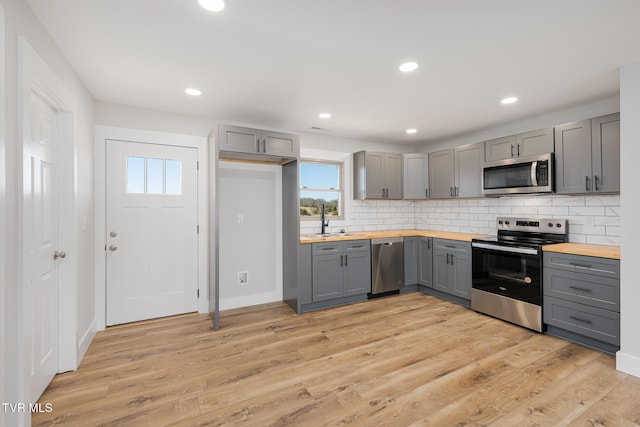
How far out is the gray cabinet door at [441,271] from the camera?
4.07m

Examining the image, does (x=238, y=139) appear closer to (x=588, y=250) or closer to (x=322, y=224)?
(x=322, y=224)

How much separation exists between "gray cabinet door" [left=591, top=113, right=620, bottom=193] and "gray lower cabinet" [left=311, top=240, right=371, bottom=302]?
2.55m

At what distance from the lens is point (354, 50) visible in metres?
2.16

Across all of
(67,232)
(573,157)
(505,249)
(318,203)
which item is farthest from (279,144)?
(573,157)

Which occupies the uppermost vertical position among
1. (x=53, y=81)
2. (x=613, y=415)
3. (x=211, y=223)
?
(x=53, y=81)

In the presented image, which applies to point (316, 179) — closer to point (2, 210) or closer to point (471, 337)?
point (471, 337)

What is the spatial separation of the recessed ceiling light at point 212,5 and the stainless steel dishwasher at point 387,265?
3.22 m

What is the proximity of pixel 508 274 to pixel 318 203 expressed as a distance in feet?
8.55

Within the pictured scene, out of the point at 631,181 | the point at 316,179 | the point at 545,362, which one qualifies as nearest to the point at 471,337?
the point at 545,362

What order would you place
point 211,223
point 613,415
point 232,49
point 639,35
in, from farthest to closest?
point 211,223, point 232,49, point 639,35, point 613,415

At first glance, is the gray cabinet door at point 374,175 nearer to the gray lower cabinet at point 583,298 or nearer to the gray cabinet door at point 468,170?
the gray cabinet door at point 468,170

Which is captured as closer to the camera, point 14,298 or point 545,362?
point 14,298

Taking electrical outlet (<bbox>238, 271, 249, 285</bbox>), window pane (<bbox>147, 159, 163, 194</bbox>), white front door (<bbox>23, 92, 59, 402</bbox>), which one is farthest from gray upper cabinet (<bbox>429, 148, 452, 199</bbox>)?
white front door (<bbox>23, 92, 59, 402</bbox>)

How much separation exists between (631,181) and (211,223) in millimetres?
3902
